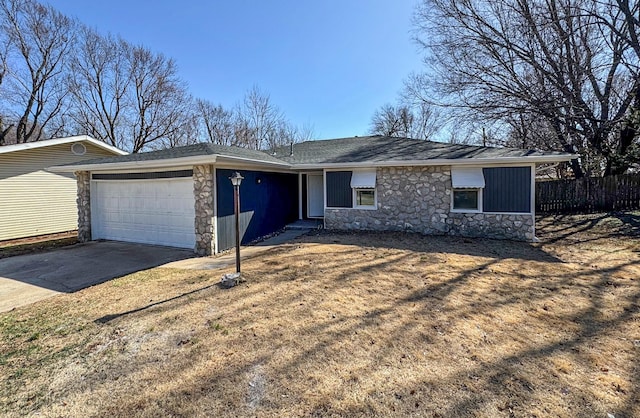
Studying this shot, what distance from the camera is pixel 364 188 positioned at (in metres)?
11.5

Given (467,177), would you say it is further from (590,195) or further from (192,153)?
(192,153)

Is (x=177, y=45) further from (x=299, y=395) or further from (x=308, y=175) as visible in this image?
(x=299, y=395)

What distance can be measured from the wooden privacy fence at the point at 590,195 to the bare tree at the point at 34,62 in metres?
31.9

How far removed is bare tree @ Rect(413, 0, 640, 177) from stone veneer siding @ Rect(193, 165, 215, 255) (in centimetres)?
1319

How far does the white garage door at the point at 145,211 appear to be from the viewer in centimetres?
931

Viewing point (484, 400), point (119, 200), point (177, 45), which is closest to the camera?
point (484, 400)

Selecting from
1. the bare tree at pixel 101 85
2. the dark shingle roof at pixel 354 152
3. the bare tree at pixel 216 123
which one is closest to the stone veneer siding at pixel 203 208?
the dark shingle roof at pixel 354 152

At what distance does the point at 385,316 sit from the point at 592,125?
51.9ft

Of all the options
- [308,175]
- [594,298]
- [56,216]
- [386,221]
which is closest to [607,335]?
[594,298]

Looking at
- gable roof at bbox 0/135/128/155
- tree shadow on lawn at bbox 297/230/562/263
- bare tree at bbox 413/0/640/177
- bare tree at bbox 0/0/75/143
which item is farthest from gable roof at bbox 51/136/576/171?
bare tree at bbox 0/0/75/143

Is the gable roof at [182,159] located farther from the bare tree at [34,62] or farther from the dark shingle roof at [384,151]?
the bare tree at [34,62]

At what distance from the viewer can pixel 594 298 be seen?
505 centimetres

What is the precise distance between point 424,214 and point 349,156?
3772 mm

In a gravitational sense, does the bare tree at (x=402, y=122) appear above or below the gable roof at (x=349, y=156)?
above
